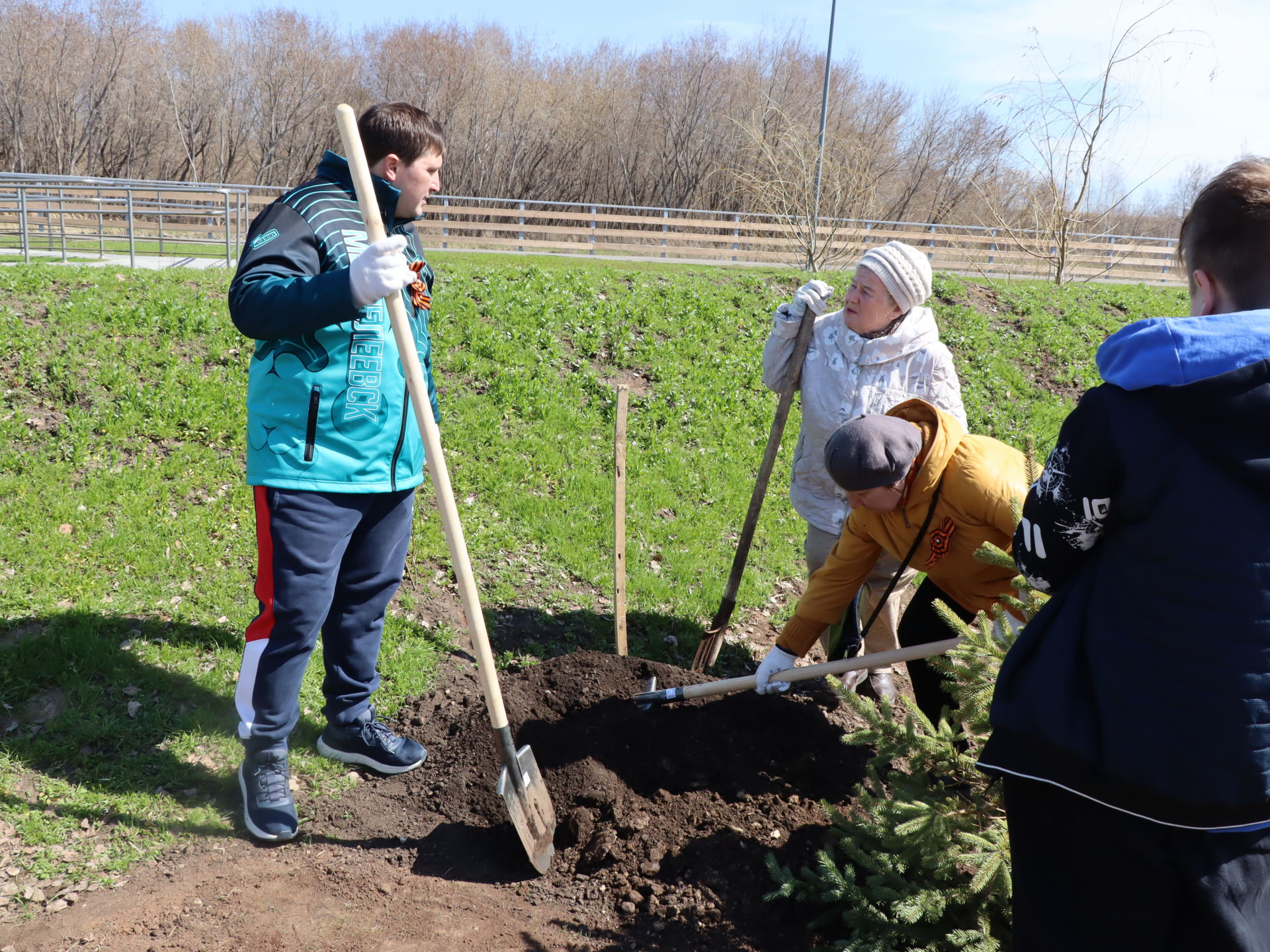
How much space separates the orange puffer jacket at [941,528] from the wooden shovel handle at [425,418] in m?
1.11

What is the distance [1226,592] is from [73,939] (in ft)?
9.69

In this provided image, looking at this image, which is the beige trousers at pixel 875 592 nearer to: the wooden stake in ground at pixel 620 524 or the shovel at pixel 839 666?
the shovel at pixel 839 666

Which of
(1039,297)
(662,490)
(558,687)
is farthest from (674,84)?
(558,687)

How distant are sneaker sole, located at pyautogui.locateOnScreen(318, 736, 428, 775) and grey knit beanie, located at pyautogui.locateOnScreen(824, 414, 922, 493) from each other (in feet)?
6.59

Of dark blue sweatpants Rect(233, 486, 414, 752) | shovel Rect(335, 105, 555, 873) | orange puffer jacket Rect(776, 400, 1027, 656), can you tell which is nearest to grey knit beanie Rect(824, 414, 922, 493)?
orange puffer jacket Rect(776, 400, 1027, 656)

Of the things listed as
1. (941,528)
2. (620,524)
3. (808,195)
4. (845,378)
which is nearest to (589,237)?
(808,195)

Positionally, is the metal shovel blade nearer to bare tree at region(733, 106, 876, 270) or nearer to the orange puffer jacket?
the orange puffer jacket

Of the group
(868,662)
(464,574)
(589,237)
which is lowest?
(868,662)

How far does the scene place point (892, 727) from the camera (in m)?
2.65

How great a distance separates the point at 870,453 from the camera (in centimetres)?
267

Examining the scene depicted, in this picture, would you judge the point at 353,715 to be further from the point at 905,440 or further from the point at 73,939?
the point at 905,440

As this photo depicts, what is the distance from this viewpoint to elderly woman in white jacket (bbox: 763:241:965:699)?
3.50m

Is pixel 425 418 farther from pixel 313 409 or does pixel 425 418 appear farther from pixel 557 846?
pixel 557 846

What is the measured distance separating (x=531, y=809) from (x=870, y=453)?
5.23 feet
